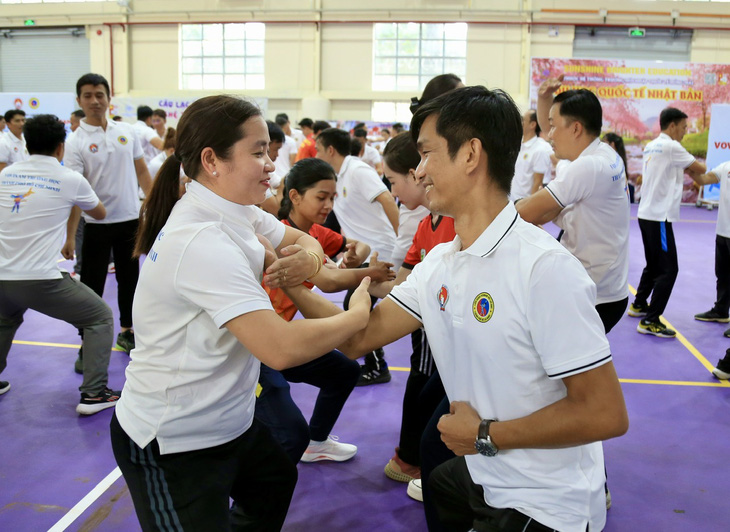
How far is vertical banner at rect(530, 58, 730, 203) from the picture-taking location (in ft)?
44.5

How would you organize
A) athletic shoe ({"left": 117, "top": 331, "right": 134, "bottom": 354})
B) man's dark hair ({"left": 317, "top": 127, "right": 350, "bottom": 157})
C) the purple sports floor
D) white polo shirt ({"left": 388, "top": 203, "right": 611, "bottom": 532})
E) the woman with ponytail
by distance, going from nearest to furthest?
1. white polo shirt ({"left": 388, "top": 203, "right": 611, "bottom": 532})
2. the woman with ponytail
3. the purple sports floor
4. athletic shoe ({"left": 117, "top": 331, "right": 134, "bottom": 354})
5. man's dark hair ({"left": 317, "top": 127, "right": 350, "bottom": 157})

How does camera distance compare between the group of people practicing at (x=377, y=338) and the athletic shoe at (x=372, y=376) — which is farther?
the athletic shoe at (x=372, y=376)

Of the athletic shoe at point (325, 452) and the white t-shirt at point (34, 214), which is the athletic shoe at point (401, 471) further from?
the white t-shirt at point (34, 214)

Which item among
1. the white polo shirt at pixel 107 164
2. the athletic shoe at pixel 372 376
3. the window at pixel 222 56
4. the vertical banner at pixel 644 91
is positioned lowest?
the athletic shoe at pixel 372 376

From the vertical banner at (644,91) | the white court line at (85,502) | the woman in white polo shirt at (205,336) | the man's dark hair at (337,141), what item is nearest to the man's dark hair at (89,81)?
the man's dark hair at (337,141)

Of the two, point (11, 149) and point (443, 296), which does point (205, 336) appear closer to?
point (443, 296)

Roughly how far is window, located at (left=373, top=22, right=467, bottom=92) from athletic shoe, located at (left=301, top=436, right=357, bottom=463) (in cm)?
1396

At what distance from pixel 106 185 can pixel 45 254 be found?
1150mm

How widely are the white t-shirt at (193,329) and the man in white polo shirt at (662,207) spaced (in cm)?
459

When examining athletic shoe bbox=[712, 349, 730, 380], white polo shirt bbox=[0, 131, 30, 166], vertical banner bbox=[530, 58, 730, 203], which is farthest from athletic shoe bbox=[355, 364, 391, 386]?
vertical banner bbox=[530, 58, 730, 203]

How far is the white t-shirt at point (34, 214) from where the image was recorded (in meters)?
3.50

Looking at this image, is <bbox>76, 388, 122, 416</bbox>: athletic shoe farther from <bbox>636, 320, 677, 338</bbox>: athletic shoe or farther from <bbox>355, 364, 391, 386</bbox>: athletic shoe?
<bbox>636, 320, 677, 338</bbox>: athletic shoe

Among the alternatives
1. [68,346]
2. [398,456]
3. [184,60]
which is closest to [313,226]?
[398,456]

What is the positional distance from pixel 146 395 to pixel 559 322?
105cm
